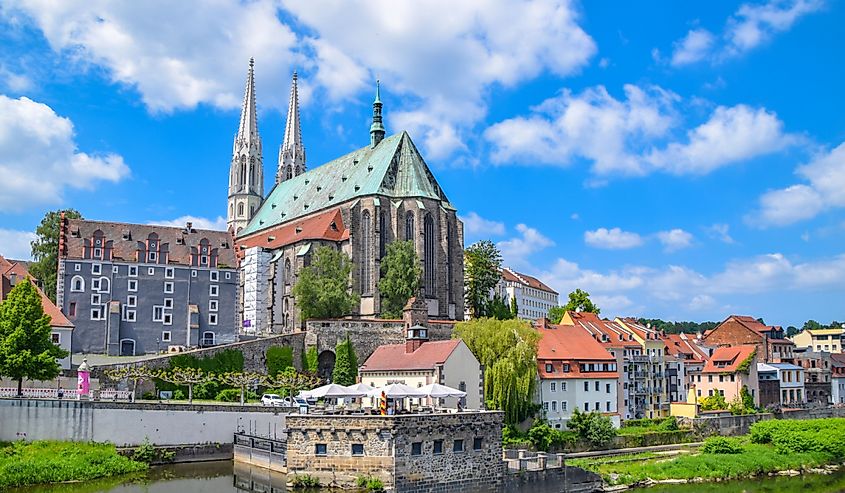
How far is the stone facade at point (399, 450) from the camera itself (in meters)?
42.3

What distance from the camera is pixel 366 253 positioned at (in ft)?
314

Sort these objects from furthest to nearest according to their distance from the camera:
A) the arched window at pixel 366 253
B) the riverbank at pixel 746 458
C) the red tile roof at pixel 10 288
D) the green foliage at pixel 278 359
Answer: the arched window at pixel 366 253, the green foliage at pixel 278 359, the red tile roof at pixel 10 288, the riverbank at pixel 746 458

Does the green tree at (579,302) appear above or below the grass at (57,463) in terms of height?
above

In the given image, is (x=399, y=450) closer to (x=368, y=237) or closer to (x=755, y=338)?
(x=368, y=237)

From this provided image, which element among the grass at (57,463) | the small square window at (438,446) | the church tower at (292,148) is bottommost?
the grass at (57,463)

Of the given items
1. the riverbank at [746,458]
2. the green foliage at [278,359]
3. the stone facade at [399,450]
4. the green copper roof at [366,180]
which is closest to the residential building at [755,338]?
the riverbank at [746,458]

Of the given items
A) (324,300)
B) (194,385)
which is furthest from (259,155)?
(194,385)

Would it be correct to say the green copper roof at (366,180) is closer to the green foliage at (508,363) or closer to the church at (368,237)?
the church at (368,237)

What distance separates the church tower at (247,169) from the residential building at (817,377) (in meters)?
80.8

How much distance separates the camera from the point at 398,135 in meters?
104

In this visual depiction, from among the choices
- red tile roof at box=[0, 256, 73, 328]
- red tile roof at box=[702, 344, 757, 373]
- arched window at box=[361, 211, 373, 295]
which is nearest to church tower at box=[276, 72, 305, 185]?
arched window at box=[361, 211, 373, 295]

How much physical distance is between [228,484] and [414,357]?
61.8 feet

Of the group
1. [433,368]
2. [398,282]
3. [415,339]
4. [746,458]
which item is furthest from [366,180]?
[746,458]

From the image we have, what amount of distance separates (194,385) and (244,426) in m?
12.2
